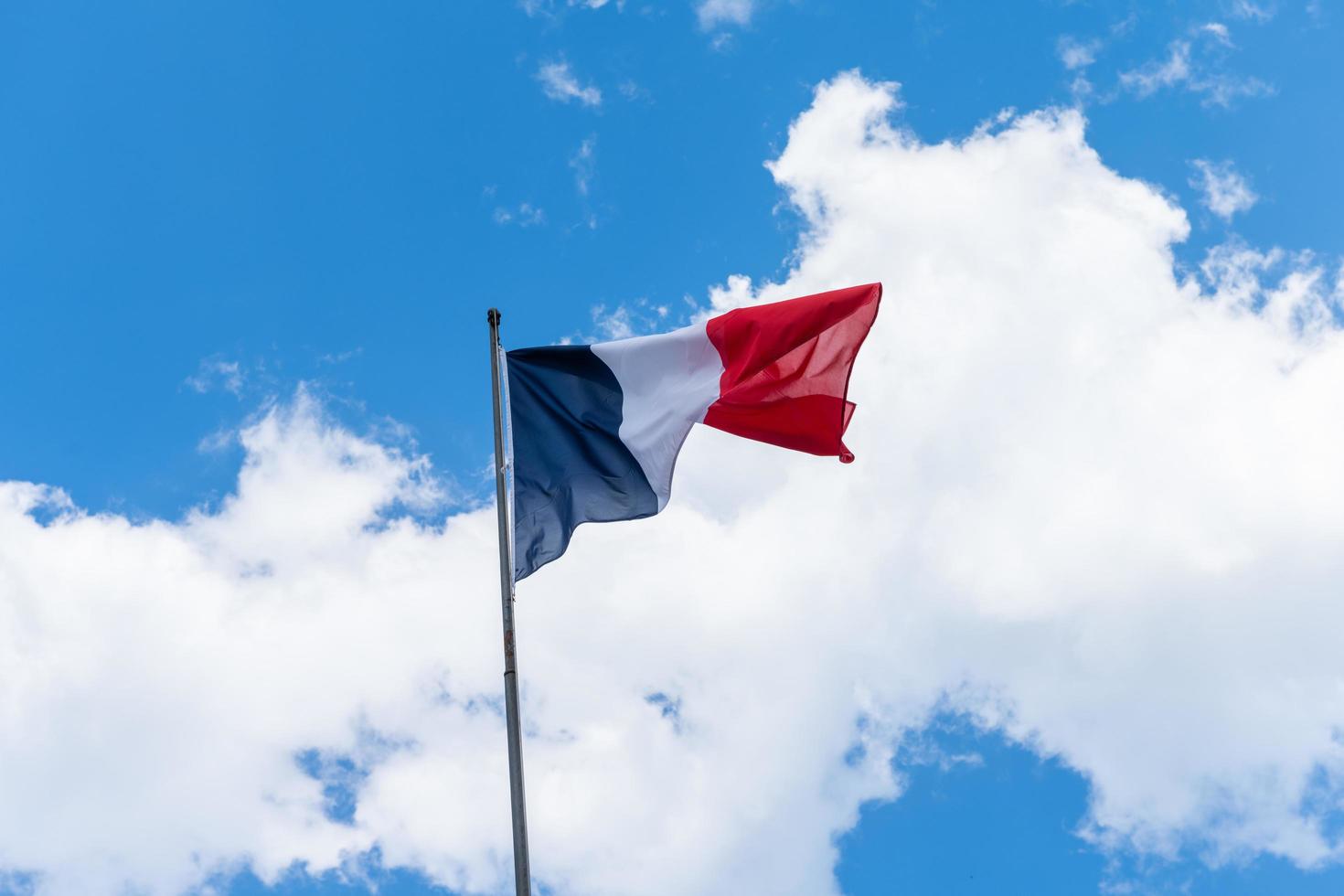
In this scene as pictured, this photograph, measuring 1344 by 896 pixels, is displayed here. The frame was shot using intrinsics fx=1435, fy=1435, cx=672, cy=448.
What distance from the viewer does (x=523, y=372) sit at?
2327 centimetres

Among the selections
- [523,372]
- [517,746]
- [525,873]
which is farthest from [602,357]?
[525,873]

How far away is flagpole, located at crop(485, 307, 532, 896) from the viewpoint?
1759 centimetres

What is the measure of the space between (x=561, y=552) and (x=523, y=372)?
327 centimetres

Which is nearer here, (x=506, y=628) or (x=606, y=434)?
(x=506, y=628)

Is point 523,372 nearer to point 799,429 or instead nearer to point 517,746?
point 799,429

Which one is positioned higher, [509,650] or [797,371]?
[797,371]

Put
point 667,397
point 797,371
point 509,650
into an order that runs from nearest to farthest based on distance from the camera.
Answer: point 509,650 < point 797,371 < point 667,397

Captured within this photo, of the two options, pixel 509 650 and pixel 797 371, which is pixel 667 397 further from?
pixel 509 650

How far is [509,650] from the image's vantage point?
765 inches

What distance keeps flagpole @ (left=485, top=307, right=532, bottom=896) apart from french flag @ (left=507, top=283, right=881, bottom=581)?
917 mm

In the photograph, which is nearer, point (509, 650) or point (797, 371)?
point (509, 650)

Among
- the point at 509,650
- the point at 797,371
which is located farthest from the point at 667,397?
the point at 509,650

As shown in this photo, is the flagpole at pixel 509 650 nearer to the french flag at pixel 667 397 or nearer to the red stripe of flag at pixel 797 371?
the french flag at pixel 667 397

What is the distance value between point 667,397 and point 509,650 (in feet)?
20.0
